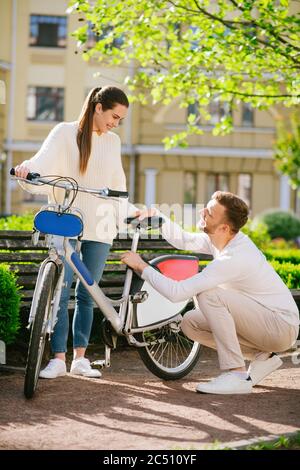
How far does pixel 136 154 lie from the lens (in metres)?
33.9

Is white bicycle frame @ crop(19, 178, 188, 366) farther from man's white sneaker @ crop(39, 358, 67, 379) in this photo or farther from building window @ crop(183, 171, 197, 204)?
building window @ crop(183, 171, 197, 204)

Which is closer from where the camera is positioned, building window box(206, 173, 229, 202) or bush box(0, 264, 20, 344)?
bush box(0, 264, 20, 344)

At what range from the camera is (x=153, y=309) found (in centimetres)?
645

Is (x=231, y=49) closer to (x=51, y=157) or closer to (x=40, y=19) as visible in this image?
(x=51, y=157)

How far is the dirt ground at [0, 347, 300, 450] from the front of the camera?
472cm

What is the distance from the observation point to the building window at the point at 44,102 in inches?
1337

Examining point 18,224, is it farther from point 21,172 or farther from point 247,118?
point 247,118

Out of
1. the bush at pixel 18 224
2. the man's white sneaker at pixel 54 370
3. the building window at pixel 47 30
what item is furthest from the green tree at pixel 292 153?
the man's white sneaker at pixel 54 370

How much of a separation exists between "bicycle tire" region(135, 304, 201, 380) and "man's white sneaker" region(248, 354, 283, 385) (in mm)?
579

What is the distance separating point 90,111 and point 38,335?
5.45 ft

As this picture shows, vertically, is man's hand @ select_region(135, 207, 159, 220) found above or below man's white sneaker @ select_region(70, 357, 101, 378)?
above

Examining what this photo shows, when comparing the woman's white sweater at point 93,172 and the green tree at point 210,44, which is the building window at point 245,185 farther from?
the woman's white sweater at point 93,172

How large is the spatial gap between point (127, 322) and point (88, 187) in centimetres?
95

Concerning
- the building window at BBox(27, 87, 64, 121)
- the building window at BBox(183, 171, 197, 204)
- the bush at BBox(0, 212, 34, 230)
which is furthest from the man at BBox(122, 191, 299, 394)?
the building window at BBox(27, 87, 64, 121)
